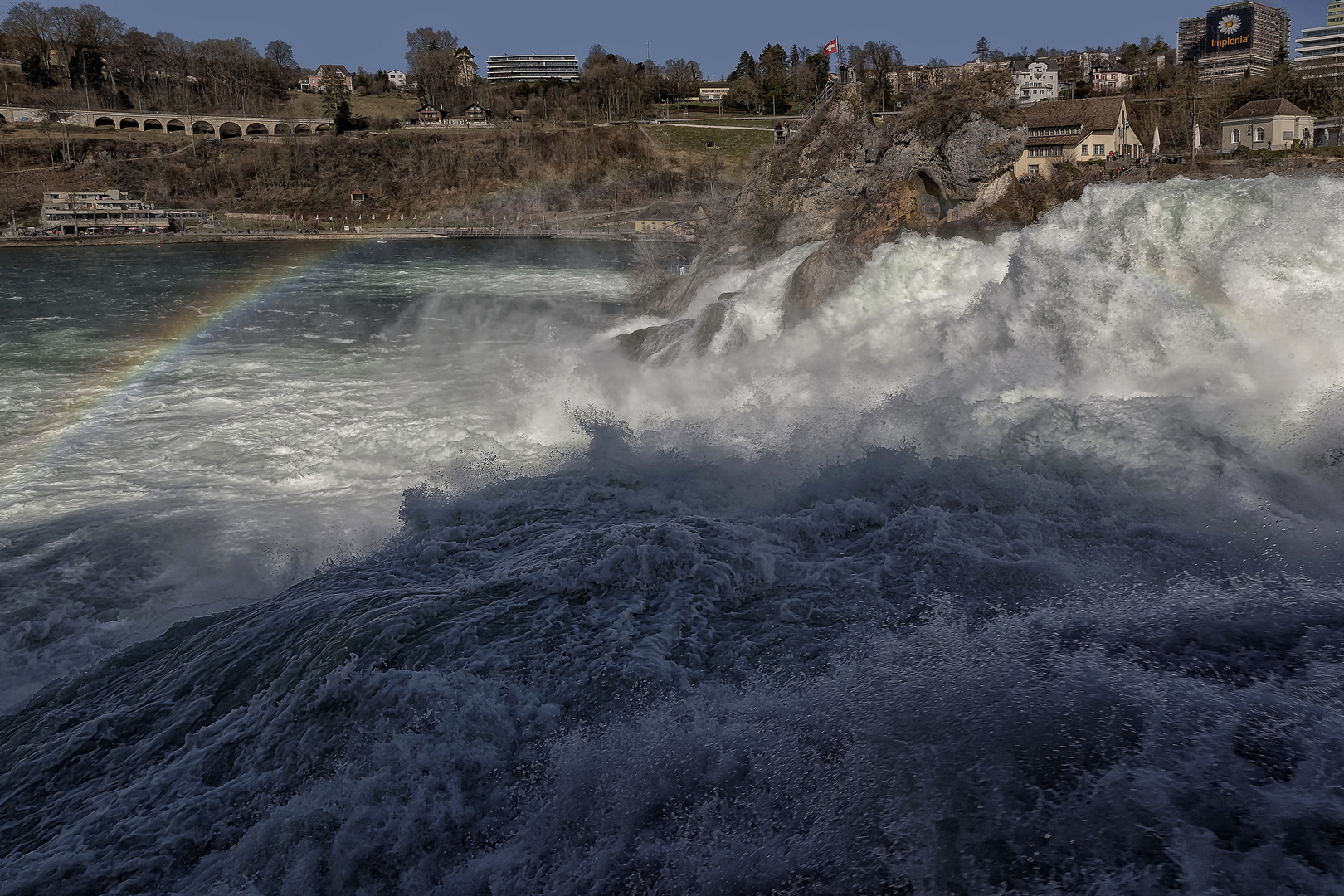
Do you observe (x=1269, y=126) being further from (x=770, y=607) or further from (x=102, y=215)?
(x=102, y=215)

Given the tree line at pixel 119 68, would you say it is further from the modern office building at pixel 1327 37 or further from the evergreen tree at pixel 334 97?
the modern office building at pixel 1327 37

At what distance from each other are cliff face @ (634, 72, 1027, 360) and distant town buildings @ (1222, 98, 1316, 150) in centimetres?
2869

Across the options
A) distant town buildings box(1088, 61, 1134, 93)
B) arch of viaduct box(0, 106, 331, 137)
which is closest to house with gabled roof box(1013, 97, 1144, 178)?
distant town buildings box(1088, 61, 1134, 93)

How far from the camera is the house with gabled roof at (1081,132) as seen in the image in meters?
44.9

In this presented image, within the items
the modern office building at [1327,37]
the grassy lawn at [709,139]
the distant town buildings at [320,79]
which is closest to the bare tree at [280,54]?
the distant town buildings at [320,79]

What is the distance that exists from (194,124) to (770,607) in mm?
127095

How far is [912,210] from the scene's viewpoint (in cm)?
1491

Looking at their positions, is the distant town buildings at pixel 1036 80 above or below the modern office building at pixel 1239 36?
below

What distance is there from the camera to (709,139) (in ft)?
308

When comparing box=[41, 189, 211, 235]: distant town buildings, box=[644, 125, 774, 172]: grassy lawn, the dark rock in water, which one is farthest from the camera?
box=[644, 125, 774, 172]: grassy lawn

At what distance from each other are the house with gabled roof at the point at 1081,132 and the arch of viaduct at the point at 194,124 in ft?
301

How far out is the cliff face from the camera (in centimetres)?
1498

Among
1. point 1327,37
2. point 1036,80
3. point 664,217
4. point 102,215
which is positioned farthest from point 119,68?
point 1327,37

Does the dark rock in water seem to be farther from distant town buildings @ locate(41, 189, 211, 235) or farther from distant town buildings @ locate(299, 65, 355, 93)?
distant town buildings @ locate(299, 65, 355, 93)
